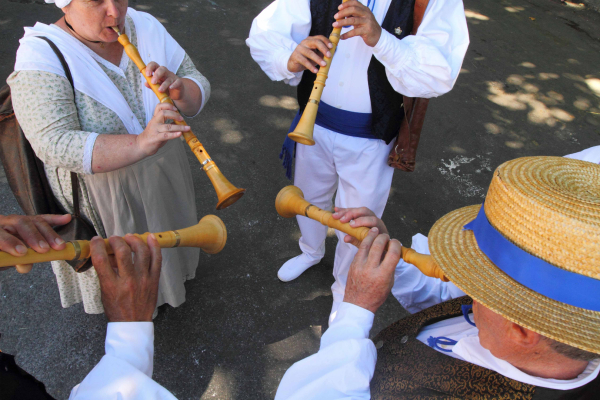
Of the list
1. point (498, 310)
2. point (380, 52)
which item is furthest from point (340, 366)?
point (380, 52)

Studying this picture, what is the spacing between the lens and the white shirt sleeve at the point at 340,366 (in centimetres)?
133

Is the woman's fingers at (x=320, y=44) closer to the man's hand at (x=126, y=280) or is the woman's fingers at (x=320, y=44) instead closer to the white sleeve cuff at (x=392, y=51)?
the white sleeve cuff at (x=392, y=51)

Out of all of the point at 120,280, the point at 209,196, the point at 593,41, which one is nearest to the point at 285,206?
the point at 120,280

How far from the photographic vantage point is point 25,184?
1993 mm

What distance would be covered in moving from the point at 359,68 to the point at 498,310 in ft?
5.19

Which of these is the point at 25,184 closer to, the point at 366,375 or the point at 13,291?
the point at 13,291

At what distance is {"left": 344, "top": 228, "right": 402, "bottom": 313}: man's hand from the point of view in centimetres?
146

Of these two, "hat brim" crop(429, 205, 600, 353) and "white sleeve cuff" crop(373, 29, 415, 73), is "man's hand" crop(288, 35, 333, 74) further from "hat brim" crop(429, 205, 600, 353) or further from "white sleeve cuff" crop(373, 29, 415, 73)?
"hat brim" crop(429, 205, 600, 353)

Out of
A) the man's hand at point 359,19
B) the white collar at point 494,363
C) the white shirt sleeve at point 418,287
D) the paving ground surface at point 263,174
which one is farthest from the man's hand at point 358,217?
the paving ground surface at point 263,174

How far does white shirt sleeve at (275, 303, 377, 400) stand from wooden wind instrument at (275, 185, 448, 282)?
0.93ft

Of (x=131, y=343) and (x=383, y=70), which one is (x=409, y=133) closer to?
(x=383, y=70)

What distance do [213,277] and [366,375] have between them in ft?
6.56

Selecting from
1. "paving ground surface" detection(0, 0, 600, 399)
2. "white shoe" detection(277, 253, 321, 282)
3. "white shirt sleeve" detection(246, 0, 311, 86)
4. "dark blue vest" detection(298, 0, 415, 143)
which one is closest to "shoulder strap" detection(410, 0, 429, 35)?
"dark blue vest" detection(298, 0, 415, 143)

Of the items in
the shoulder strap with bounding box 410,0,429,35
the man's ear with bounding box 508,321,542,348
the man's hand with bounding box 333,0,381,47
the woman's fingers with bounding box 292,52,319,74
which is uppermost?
the shoulder strap with bounding box 410,0,429,35
